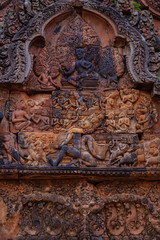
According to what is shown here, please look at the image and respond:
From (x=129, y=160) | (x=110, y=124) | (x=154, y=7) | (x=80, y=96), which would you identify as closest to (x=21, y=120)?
(x=80, y=96)

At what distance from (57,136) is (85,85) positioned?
1.17 meters

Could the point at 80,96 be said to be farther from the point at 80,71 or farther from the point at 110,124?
the point at 110,124

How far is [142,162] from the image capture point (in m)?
8.82

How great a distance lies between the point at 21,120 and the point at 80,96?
4.03 ft

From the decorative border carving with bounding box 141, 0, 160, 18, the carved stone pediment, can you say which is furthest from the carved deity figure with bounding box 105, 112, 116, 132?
the decorative border carving with bounding box 141, 0, 160, 18

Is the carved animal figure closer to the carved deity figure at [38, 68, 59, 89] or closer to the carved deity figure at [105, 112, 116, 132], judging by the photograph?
the carved deity figure at [105, 112, 116, 132]

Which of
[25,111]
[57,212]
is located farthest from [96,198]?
[25,111]

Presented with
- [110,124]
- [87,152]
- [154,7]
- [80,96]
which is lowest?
[87,152]

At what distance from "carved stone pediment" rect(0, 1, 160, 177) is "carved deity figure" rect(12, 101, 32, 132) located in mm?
19

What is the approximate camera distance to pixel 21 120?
8.95 metres

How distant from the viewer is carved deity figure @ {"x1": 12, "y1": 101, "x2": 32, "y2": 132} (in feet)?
29.3

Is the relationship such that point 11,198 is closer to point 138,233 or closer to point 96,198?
point 96,198

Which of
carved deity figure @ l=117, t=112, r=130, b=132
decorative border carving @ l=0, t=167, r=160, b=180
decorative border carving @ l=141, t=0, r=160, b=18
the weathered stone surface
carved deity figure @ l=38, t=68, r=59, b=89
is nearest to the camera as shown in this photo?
decorative border carving @ l=0, t=167, r=160, b=180

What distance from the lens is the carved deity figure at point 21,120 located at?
8.92 m
